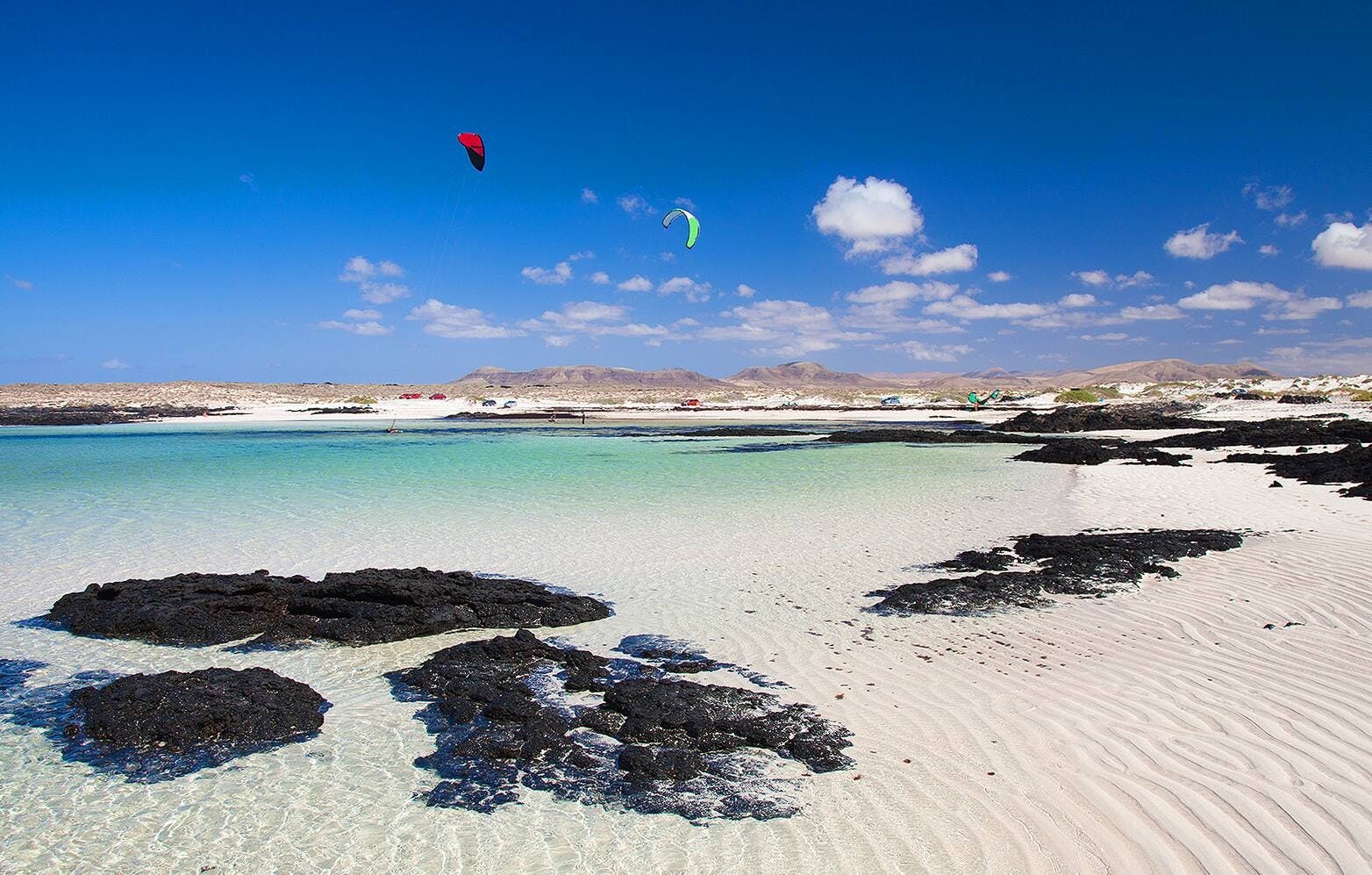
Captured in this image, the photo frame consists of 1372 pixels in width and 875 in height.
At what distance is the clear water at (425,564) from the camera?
4.12 meters

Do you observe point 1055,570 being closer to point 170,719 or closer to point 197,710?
point 197,710

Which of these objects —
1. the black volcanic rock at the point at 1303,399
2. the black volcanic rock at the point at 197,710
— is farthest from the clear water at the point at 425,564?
the black volcanic rock at the point at 1303,399

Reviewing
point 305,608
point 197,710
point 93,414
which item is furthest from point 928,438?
point 93,414

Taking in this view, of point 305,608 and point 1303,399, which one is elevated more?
point 1303,399

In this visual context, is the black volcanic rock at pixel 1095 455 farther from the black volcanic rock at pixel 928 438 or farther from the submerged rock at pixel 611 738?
the submerged rock at pixel 611 738

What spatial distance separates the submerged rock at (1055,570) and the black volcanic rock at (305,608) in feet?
11.7

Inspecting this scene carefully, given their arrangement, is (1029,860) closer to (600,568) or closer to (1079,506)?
(600,568)

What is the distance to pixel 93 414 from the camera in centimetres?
5838

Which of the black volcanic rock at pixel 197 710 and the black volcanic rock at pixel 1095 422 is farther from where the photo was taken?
the black volcanic rock at pixel 1095 422

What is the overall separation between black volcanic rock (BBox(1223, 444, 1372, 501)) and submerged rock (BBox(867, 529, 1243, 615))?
5.74m

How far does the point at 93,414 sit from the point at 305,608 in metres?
64.3

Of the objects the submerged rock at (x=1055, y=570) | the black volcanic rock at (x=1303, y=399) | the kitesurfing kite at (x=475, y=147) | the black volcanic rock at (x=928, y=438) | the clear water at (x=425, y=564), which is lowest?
the clear water at (x=425, y=564)

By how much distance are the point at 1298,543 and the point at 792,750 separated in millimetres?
9359

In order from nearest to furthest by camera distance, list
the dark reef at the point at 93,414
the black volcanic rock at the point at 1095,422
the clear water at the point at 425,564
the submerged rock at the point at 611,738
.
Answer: the clear water at the point at 425,564 < the submerged rock at the point at 611,738 < the black volcanic rock at the point at 1095,422 < the dark reef at the point at 93,414
